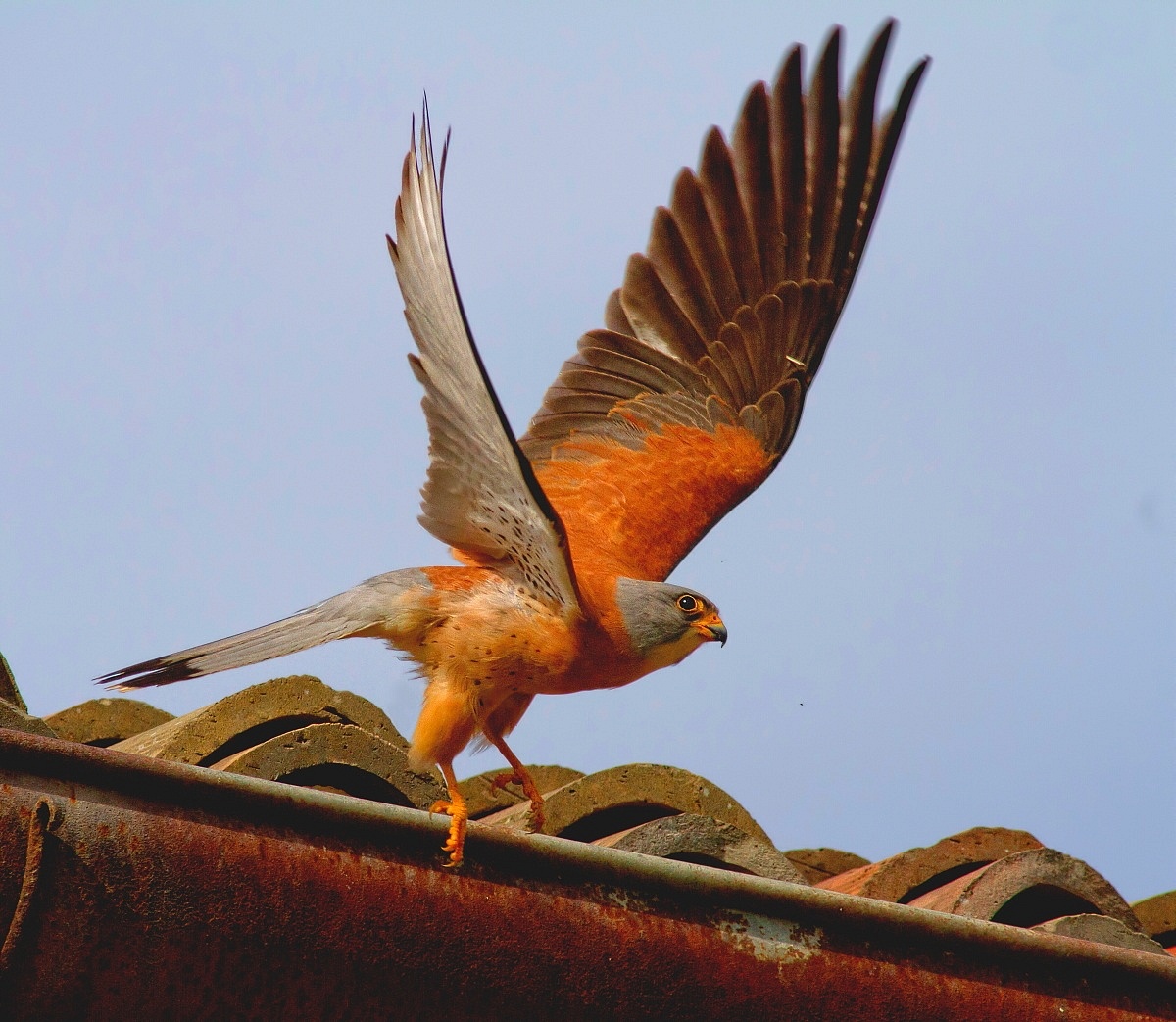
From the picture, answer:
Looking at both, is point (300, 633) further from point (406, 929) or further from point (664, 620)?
point (406, 929)

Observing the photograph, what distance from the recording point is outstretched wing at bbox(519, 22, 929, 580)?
5441 millimetres

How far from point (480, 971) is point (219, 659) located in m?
1.65

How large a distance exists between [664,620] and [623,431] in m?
1.23

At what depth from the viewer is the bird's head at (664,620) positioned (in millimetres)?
4363

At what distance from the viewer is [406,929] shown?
7.79ft

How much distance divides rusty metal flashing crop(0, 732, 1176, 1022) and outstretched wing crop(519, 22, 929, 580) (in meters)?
2.65

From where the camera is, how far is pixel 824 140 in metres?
5.75

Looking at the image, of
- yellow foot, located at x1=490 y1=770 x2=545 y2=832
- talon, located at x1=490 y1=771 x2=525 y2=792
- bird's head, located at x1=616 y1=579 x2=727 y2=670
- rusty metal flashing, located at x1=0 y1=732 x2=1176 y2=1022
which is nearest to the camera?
rusty metal flashing, located at x1=0 y1=732 x2=1176 y2=1022

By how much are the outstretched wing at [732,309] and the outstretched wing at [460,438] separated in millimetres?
1216

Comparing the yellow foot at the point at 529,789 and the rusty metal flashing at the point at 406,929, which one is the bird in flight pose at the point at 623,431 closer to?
the yellow foot at the point at 529,789

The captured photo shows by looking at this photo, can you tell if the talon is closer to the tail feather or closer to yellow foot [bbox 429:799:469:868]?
the tail feather

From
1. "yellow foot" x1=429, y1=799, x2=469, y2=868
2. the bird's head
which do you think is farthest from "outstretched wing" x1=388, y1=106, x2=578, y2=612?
"yellow foot" x1=429, y1=799, x2=469, y2=868

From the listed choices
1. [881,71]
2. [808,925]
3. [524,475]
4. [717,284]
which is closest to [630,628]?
[524,475]

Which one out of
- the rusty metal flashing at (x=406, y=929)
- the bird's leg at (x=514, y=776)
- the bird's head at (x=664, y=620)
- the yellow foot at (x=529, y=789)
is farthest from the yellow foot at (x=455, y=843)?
the bird's head at (x=664, y=620)
